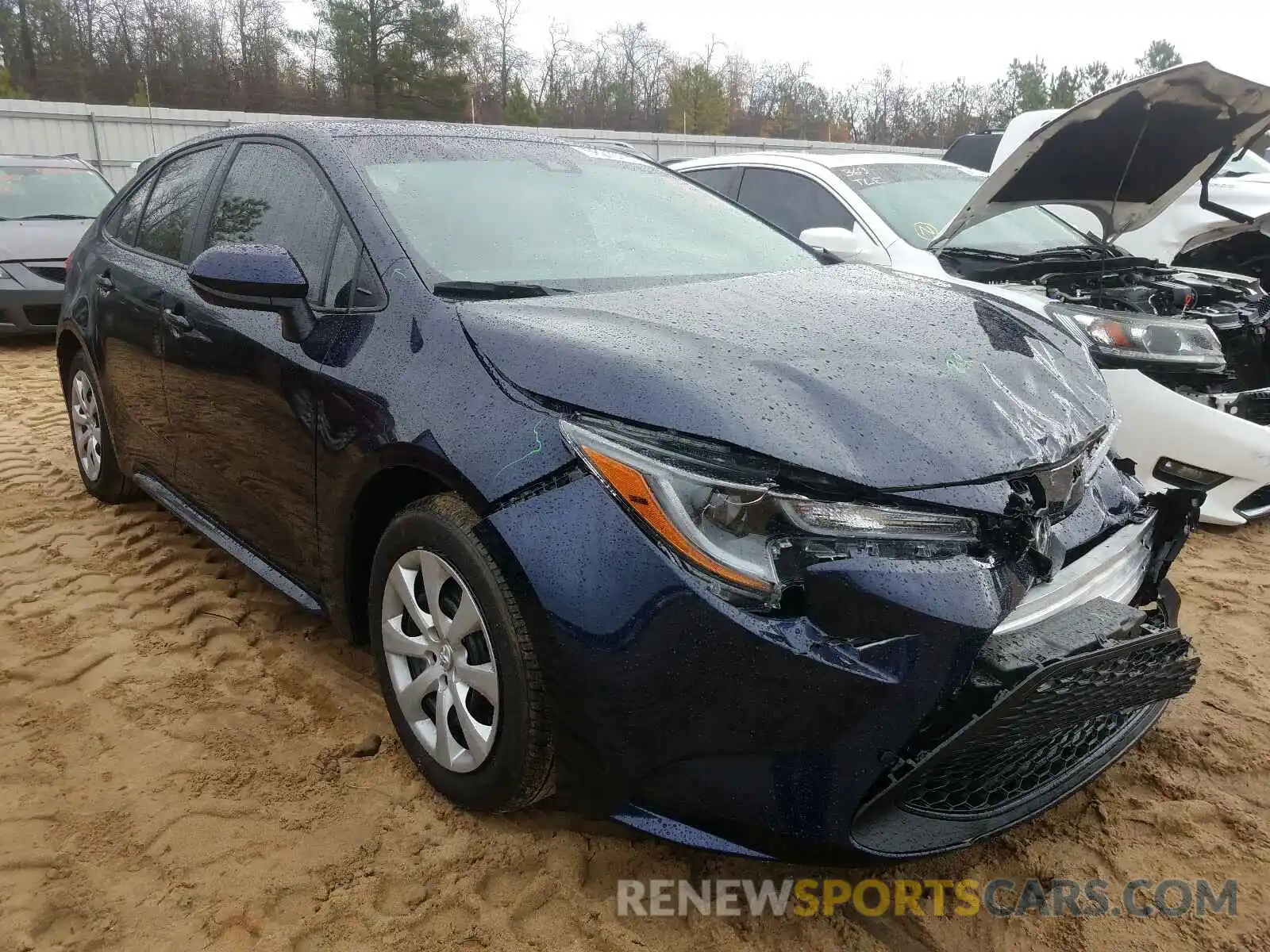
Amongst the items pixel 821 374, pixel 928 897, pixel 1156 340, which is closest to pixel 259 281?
pixel 821 374

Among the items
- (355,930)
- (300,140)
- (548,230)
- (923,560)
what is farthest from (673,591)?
(300,140)

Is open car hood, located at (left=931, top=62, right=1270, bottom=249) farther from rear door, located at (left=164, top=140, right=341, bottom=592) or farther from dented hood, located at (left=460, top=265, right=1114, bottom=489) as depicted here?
rear door, located at (left=164, top=140, right=341, bottom=592)

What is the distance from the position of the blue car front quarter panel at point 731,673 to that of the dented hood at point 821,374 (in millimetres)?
204

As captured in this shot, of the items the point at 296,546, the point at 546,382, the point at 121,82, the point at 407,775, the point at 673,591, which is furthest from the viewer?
the point at 121,82

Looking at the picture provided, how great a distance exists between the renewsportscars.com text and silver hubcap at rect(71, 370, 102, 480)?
3.26 m

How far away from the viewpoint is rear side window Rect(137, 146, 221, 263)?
3209 mm

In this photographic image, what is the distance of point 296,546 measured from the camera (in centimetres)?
258

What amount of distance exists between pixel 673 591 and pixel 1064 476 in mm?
870

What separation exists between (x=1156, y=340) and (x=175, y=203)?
3.74 m

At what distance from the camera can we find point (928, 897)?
1934 millimetres

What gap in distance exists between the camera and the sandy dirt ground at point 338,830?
185cm

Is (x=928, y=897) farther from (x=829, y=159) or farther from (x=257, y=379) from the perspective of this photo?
(x=829, y=159)

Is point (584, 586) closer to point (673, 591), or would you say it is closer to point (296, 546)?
point (673, 591)

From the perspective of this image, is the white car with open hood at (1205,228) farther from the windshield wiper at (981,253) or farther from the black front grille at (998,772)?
the black front grille at (998,772)
